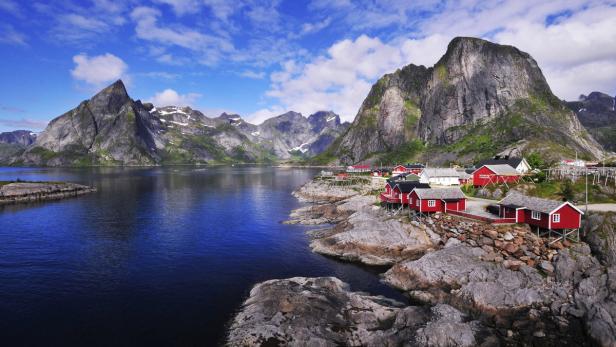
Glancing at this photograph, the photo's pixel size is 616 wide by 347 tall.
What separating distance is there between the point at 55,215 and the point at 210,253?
59404 millimetres

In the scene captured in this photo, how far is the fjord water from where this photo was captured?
33.9 meters

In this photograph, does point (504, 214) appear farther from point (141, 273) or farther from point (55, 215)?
point (55, 215)

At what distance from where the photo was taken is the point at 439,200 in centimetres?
6288

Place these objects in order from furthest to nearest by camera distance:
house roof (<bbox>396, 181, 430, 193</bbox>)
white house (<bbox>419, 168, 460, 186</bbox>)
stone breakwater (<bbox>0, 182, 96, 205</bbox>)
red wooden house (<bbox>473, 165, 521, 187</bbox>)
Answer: stone breakwater (<bbox>0, 182, 96, 205</bbox>)
white house (<bbox>419, 168, 460, 186</bbox>)
red wooden house (<bbox>473, 165, 521, 187</bbox>)
house roof (<bbox>396, 181, 430, 193</bbox>)

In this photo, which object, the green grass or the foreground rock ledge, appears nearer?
the foreground rock ledge

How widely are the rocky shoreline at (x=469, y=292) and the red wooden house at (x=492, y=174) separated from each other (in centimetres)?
4013

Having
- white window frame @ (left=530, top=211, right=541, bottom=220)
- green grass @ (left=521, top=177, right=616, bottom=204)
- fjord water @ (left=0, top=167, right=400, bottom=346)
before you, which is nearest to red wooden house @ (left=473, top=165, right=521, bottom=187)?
green grass @ (left=521, top=177, right=616, bottom=204)

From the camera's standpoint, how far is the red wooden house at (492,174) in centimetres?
8856

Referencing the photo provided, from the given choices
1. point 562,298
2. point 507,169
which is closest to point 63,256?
point 562,298

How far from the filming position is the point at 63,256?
2203 inches

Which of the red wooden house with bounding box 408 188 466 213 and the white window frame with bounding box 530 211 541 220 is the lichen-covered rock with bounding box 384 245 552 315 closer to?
the white window frame with bounding box 530 211 541 220

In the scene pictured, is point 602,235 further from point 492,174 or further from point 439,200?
point 492,174

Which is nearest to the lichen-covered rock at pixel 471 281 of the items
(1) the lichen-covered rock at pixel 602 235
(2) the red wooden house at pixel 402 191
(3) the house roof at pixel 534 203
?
(1) the lichen-covered rock at pixel 602 235

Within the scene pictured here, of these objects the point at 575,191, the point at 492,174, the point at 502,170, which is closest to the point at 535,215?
the point at 575,191
